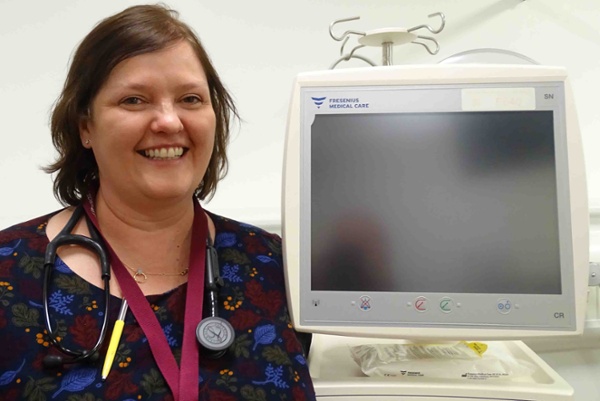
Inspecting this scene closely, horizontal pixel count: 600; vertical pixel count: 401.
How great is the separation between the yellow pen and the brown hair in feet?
1.02

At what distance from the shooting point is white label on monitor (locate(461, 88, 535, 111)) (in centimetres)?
88

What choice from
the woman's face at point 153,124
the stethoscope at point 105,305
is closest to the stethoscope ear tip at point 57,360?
the stethoscope at point 105,305

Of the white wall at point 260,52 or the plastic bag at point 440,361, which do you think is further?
the white wall at point 260,52

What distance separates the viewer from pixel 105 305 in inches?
34.1

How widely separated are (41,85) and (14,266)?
0.92 meters

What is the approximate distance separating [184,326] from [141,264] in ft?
0.53

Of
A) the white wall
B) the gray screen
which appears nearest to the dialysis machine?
the gray screen

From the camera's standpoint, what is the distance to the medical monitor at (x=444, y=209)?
874 mm

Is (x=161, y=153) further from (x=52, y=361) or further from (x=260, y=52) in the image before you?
(x=260, y=52)

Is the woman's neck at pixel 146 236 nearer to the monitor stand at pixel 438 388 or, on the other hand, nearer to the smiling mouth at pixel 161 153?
the smiling mouth at pixel 161 153

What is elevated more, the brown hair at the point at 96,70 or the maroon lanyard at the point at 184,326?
the brown hair at the point at 96,70

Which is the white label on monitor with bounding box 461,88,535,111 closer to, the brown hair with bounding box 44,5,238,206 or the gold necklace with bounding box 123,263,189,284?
the brown hair with bounding box 44,5,238,206

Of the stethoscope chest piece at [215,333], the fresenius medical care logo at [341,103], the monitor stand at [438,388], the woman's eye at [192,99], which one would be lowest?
the monitor stand at [438,388]

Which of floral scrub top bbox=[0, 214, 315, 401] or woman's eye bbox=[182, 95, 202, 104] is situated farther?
woman's eye bbox=[182, 95, 202, 104]
